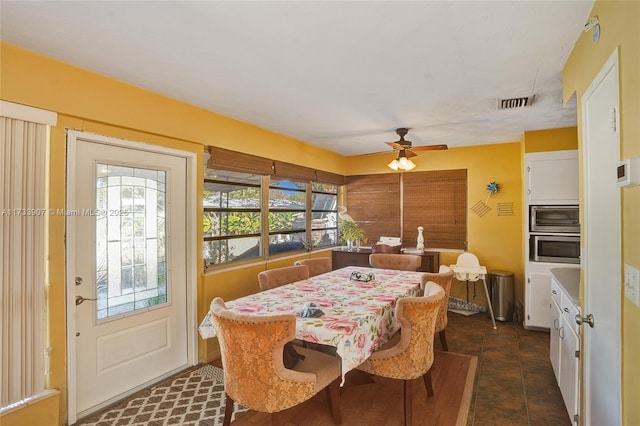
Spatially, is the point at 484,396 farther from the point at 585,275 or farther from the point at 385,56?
the point at 385,56

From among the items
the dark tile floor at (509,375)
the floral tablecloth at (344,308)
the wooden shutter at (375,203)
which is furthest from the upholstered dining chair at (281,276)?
the wooden shutter at (375,203)

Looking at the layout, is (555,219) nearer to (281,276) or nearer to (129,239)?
(281,276)

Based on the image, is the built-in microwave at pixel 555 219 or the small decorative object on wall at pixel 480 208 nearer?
the built-in microwave at pixel 555 219

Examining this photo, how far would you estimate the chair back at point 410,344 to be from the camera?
2.11 metres

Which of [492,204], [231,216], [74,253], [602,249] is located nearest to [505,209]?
[492,204]

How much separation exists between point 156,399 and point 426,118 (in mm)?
3521

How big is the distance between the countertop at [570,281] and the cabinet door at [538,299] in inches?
43.1

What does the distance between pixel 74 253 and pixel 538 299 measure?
4.65 meters

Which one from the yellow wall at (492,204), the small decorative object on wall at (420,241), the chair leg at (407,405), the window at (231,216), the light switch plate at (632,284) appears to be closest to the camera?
the light switch plate at (632,284)

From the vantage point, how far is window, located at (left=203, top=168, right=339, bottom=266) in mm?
3498

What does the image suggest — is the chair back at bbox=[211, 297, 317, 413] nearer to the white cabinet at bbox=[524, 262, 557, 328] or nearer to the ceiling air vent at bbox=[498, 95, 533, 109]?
the ceiling air vent at bbox=[498, 95, 533, 109]

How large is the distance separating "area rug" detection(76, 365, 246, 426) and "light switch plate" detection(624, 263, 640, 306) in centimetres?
238

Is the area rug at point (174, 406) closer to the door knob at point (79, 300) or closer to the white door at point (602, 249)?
the door knob at point (79, 300)

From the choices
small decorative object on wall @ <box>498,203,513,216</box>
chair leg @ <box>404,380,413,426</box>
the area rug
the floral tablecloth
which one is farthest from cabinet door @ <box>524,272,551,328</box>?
the area rug
